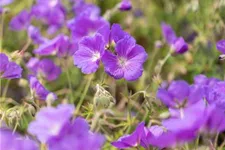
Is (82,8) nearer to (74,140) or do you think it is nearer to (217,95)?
(217,95)

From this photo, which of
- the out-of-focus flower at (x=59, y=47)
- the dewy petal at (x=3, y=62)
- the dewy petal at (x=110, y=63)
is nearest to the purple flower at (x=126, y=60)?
the dewy petal at (x=110, y=63)

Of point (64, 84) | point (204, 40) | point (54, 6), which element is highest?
point (54, 6)

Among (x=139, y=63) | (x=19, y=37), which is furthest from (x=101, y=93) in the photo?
(x=19, y=37)

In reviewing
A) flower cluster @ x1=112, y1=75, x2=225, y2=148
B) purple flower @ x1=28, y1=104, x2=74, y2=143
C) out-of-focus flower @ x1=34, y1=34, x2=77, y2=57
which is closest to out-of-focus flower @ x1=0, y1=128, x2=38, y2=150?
purple flower @ x1=28, y1=104, x2=74, y2=143

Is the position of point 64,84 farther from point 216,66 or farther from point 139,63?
point 139,63

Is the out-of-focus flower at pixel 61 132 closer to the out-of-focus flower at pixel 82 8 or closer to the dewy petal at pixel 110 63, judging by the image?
the dewy petal at pixel 110 63

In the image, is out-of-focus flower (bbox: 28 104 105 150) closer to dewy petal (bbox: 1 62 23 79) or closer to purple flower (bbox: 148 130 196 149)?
purple flower (bbox: 148 130 196 149)
